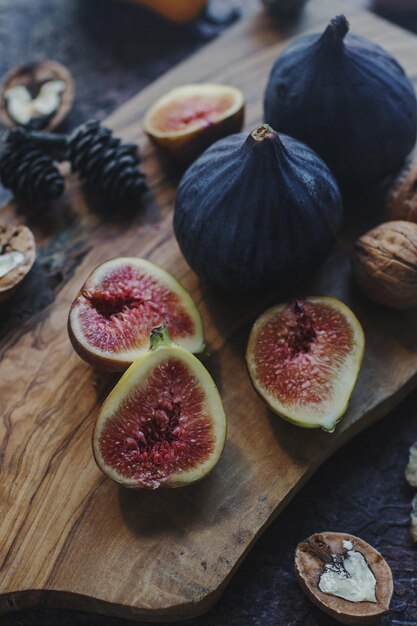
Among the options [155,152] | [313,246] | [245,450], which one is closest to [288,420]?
[245,450]

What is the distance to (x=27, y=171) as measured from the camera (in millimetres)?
2354

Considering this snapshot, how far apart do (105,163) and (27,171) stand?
Result: 0.26 meters

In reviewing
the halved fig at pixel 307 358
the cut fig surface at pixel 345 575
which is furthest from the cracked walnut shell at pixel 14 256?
the cut fig surface at pixel 345 575

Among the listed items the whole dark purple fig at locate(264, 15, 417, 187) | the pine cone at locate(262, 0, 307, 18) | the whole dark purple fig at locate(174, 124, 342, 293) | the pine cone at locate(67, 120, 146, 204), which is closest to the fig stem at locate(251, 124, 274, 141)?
the whole dark purple fig at locate(174, 124, 342, 293)

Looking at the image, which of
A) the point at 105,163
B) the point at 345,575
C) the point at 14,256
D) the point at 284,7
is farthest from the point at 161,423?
the point at 284,7

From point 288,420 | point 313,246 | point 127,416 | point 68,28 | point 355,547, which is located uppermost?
point 68,28

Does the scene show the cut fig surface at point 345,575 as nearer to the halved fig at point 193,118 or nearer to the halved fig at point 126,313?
the halved fig at point 126,313

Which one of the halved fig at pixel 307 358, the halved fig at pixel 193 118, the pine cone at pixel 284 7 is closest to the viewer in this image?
the halved fig at pixel 307 358

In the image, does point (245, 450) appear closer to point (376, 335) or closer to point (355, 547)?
point (355, 547)

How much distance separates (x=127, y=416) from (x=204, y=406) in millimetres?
201

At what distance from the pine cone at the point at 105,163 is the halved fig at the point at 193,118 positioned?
0.46ft

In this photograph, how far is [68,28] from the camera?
3.32 metres

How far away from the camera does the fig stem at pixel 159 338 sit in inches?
70.2

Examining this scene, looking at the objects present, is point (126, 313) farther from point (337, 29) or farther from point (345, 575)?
point (337, 29)
